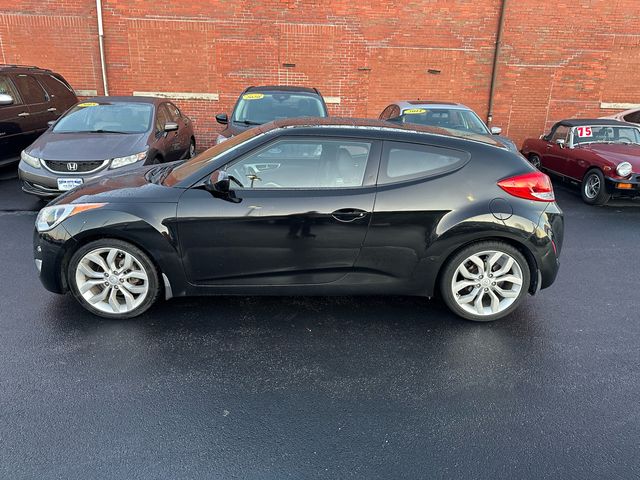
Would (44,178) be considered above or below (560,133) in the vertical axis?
below

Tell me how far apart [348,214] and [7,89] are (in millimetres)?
7954

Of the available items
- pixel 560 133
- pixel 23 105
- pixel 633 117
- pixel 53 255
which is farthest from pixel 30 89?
pixel 633 117

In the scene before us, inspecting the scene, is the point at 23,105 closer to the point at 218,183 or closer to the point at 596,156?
the point at 218,183

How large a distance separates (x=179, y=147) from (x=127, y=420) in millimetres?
6200

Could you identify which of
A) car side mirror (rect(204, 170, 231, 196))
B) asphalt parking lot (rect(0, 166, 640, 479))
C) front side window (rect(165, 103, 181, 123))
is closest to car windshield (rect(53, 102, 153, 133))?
front side window (rect(165, 103, 181, 123))

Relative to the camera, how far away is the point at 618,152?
25.3 feet

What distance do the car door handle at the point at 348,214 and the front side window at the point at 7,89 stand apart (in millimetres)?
7725

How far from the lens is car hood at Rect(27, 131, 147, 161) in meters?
6.09

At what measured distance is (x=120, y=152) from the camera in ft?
20.5

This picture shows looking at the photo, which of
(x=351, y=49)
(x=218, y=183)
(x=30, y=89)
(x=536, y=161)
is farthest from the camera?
(x=351, y=49)

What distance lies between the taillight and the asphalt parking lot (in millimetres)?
1024

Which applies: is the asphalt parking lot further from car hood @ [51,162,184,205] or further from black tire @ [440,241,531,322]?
car hood @ [51,162,184,205]

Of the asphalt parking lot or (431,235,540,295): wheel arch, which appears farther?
(431,235,540,295): wheel arch

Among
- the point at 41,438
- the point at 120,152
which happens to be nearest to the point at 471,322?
the point at 41,438
